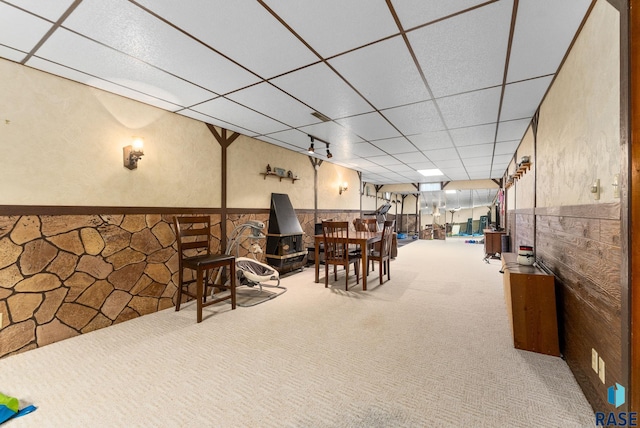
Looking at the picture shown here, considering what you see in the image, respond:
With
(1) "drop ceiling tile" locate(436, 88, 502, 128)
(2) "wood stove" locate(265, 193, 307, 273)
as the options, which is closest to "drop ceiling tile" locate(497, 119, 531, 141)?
(1) "drop ceiling tile" locate(436, 88, 502, 128)

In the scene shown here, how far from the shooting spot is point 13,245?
2.31 metres

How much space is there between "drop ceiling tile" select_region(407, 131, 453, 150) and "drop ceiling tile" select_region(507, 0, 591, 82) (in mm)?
1891

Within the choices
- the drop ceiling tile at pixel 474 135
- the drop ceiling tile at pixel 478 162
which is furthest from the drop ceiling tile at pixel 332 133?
the drop ceiling tile at pixel 478 162

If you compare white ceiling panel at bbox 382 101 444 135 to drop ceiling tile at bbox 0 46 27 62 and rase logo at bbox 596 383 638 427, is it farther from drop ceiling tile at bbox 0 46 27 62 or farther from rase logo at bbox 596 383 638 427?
drop ceiling tile at bbox 0 46 27 62

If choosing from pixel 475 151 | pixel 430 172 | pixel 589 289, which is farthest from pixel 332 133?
pixel 430 172

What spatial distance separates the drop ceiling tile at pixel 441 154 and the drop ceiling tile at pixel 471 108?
1567mm

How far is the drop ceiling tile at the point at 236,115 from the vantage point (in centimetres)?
322

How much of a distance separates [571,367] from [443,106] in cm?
278

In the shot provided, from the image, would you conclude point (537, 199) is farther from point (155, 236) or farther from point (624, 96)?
point (155, 236)

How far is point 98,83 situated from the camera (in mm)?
2682

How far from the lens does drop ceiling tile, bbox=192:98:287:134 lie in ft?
10.6

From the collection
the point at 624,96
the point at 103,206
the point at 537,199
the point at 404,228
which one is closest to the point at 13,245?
the point at 103,206

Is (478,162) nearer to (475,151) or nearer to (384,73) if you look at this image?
(475,151)

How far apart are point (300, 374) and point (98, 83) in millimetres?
3324
